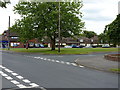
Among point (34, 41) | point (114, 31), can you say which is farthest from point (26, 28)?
point (34, 41)

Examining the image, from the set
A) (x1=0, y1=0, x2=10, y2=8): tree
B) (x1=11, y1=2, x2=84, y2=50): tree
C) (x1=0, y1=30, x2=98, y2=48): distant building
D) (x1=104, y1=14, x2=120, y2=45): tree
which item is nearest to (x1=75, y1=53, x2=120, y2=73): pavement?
(x1=104, y1=14, x2=120, y2=45): tree

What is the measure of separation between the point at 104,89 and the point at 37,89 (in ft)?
8.61

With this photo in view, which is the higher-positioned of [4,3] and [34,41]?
[4,3]

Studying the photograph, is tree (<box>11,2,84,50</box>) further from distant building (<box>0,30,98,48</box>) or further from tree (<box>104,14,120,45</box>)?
distant building (<box>0,30,98,48</box>)

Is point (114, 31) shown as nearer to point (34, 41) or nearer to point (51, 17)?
point (51, 17)

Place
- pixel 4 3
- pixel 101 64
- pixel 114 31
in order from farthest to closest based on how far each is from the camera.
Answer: pixel 101 64
pixel 114 31
pixel 4 3

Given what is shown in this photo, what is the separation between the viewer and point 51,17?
37.7 meters

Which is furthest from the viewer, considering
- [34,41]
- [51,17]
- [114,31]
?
[34,41]

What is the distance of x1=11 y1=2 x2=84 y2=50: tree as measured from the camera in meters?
Answer: 37.9

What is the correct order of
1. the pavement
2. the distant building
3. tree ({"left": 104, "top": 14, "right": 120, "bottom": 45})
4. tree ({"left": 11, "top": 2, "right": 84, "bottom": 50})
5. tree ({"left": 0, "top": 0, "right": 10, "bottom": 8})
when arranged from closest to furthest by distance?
1. tree ({"left": 0, "top": 0, "right": 10, "bottom": 8})
2. the pavement
3. tree ({"left": 104, "top": 14, "right": 120, "bottom": 45})
4. tree ({"left": 11, "top": 2, "right": 84, "bottom": 50})
5. the distant building

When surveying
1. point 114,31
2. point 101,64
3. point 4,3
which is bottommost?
point 101,64

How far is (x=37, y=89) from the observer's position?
8.52m

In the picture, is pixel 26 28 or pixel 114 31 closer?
pixel 114 31

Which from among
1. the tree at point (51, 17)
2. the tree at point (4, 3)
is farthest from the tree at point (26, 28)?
the tree at point (4, 3)
